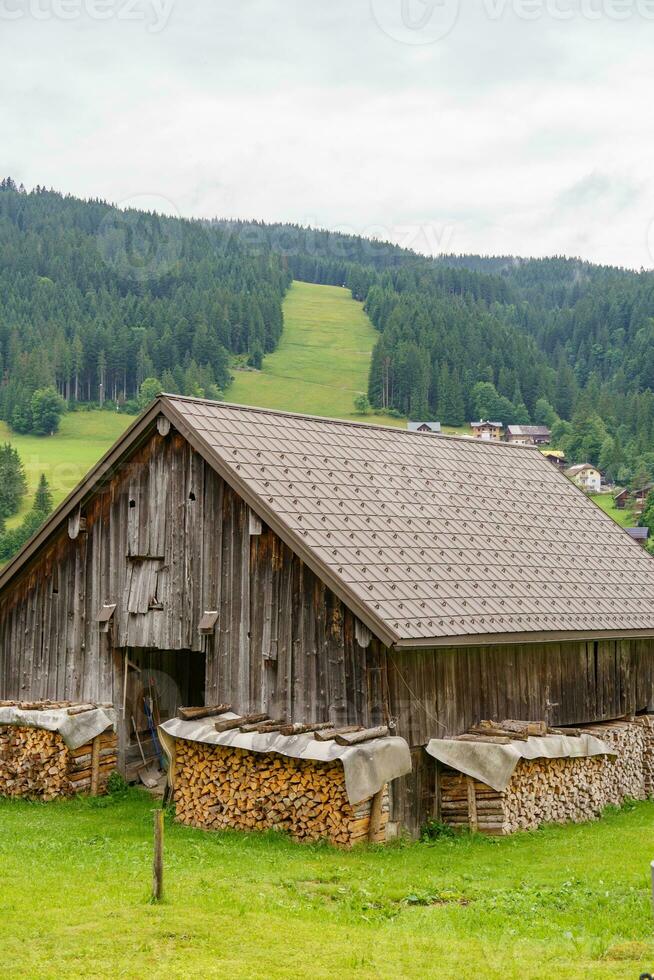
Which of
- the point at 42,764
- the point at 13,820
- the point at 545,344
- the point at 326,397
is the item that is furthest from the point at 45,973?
the point at 545,344

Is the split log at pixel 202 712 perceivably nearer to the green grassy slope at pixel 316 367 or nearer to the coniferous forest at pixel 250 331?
the coniferous forest at pixel 250 331

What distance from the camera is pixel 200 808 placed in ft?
59.6

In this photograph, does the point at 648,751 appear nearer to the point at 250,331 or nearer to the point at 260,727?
the point at 260,727

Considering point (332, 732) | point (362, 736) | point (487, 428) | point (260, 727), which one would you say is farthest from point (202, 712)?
point (487, 428)

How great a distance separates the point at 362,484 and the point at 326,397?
425 ft

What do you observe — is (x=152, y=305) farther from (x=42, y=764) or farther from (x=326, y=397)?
(x=42, y=764)

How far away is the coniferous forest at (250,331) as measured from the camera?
138 m

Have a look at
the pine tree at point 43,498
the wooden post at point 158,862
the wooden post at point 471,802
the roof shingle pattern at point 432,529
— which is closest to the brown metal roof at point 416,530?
the roof shingle pattern at point 432,529

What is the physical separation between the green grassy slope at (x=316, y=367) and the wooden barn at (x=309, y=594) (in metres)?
106

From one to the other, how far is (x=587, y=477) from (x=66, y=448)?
52.1 meters

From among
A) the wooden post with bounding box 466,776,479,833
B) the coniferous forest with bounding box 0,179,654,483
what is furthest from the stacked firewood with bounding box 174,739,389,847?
the coniferous forest with bounding box 0,179,654,483

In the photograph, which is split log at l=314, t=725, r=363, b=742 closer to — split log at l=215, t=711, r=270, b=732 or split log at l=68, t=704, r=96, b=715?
split log at l=215, t=711, r=270, b=732

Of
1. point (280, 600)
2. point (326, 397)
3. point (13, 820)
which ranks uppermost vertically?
point (326, 397)

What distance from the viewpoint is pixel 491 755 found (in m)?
18.5
